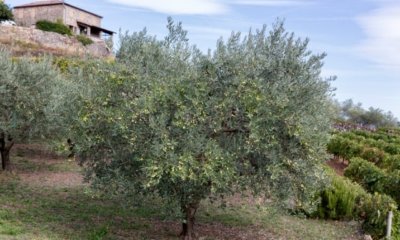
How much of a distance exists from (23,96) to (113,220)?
4198mm

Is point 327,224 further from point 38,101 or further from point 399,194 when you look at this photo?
point 38,101

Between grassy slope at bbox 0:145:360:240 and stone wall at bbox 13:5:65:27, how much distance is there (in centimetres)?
4268

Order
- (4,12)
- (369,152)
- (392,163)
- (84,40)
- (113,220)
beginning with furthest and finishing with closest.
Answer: (4,12)
(84,40)
(369,152)
(392,163)
(113,220)

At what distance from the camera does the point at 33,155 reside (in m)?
15.6

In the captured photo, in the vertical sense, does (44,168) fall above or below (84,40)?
below

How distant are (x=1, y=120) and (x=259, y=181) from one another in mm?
7139

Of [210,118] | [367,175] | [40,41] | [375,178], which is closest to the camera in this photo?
[210,118]

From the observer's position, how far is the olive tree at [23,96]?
10552 mm

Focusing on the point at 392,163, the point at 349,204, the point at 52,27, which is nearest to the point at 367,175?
the point at 349,204

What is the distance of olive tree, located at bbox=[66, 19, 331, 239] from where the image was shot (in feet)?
20.3

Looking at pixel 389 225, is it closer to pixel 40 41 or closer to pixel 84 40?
pixel 40 41

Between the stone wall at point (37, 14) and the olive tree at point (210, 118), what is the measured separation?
4612cm

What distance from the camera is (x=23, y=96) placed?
1071 cm

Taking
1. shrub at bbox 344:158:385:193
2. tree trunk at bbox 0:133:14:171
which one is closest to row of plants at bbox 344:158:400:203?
shrub at bbox 344:158:385:193
